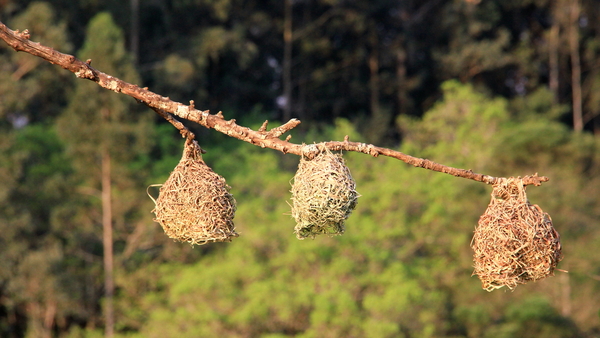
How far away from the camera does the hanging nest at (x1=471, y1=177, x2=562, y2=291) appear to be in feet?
12.5

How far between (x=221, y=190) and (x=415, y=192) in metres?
22.0

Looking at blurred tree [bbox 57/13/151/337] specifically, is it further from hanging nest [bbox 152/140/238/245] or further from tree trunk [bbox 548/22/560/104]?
tree trunk [bbox 548/22/560/104]

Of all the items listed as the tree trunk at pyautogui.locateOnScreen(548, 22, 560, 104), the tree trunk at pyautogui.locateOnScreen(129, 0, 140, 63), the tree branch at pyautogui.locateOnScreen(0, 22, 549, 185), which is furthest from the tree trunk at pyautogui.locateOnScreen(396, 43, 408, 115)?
the tree branch at pyautogui.locateOnScreen(0, 22, 549, 185)

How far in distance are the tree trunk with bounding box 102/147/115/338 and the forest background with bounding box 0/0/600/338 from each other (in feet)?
0.70

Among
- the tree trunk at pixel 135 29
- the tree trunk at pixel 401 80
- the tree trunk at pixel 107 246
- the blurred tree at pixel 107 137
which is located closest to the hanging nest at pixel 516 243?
the blurred tree at pixel 107 137

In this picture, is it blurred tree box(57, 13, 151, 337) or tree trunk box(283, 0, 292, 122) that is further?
tree trunk box(283, 0, 292, 122)

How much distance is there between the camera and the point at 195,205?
392 centimetres

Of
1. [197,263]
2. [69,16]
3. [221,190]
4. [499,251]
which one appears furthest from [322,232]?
[69,16]

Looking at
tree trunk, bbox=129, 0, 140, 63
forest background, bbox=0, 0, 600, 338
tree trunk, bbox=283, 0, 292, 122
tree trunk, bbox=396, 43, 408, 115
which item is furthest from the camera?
tree trunk, bbox=396, 43, 408, 115

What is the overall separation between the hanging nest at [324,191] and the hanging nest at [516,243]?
0.68 metres

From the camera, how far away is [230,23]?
105ft

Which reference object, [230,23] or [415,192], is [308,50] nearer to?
[230,23]

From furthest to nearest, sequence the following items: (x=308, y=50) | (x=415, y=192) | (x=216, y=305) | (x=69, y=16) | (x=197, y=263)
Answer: (x=308, y=50)
(x=69, y=16)
(x=415, y=192)
(x=197, y=263)
(x=216, y=305)

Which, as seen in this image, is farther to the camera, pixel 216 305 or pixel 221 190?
pixel 216 305
